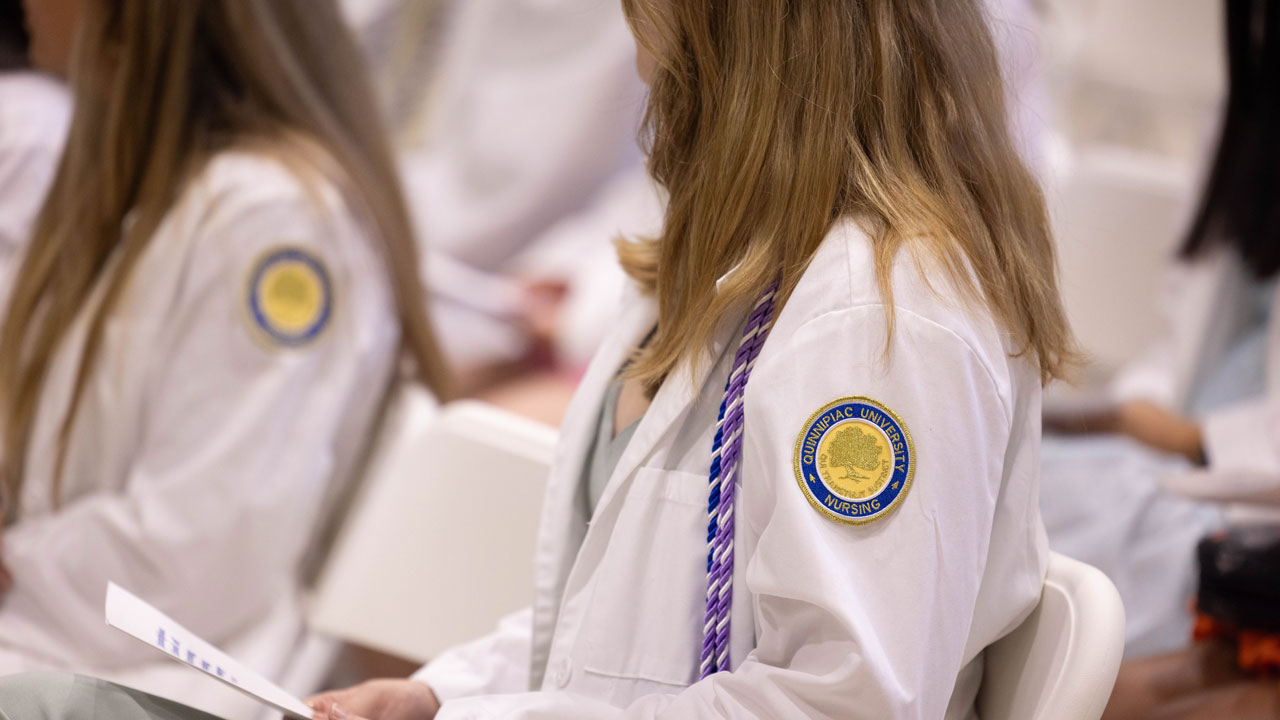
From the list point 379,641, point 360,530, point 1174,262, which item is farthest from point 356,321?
point 1174,262

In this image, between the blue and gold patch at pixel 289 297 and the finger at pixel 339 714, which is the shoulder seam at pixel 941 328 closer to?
the finger at pixel 339 714

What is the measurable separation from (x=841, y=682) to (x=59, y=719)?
0.53m

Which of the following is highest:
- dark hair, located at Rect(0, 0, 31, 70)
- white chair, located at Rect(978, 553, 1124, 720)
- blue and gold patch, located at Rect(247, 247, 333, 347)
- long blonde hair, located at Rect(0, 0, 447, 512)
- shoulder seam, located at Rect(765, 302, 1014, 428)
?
dark hair, located at Rect(0, 0, 31, 70)

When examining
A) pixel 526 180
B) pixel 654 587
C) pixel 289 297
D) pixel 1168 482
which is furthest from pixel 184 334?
pixel 526 180

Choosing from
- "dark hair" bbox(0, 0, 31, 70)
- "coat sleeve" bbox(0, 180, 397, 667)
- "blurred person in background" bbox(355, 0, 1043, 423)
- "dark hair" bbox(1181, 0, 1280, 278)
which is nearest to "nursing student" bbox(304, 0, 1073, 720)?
"coat sleeve" bbox(0, 180, 397, 667)

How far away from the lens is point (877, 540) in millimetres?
698

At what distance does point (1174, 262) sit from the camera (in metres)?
2.02

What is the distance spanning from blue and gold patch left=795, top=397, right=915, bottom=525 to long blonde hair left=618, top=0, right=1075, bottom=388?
0.35 feet

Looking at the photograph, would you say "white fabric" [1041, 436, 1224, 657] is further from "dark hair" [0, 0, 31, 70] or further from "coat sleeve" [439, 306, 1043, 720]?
"dark hair" [0, 0, 31, 70]

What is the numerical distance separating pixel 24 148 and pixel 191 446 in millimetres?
594

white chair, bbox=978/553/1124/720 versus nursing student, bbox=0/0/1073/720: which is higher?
nursing student, bbox=0/0/1073/720

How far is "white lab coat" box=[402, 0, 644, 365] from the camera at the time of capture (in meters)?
2.67

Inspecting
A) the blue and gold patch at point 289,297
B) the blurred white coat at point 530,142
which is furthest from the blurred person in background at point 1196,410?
the blurred white coat at point 530,142

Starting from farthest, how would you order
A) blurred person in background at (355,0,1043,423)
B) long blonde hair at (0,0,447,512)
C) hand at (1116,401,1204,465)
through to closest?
blurred person in background at (355,0,1043,423) → hand at (1116,401,1204,465) → long blonde hair at (0,0,447,512)
